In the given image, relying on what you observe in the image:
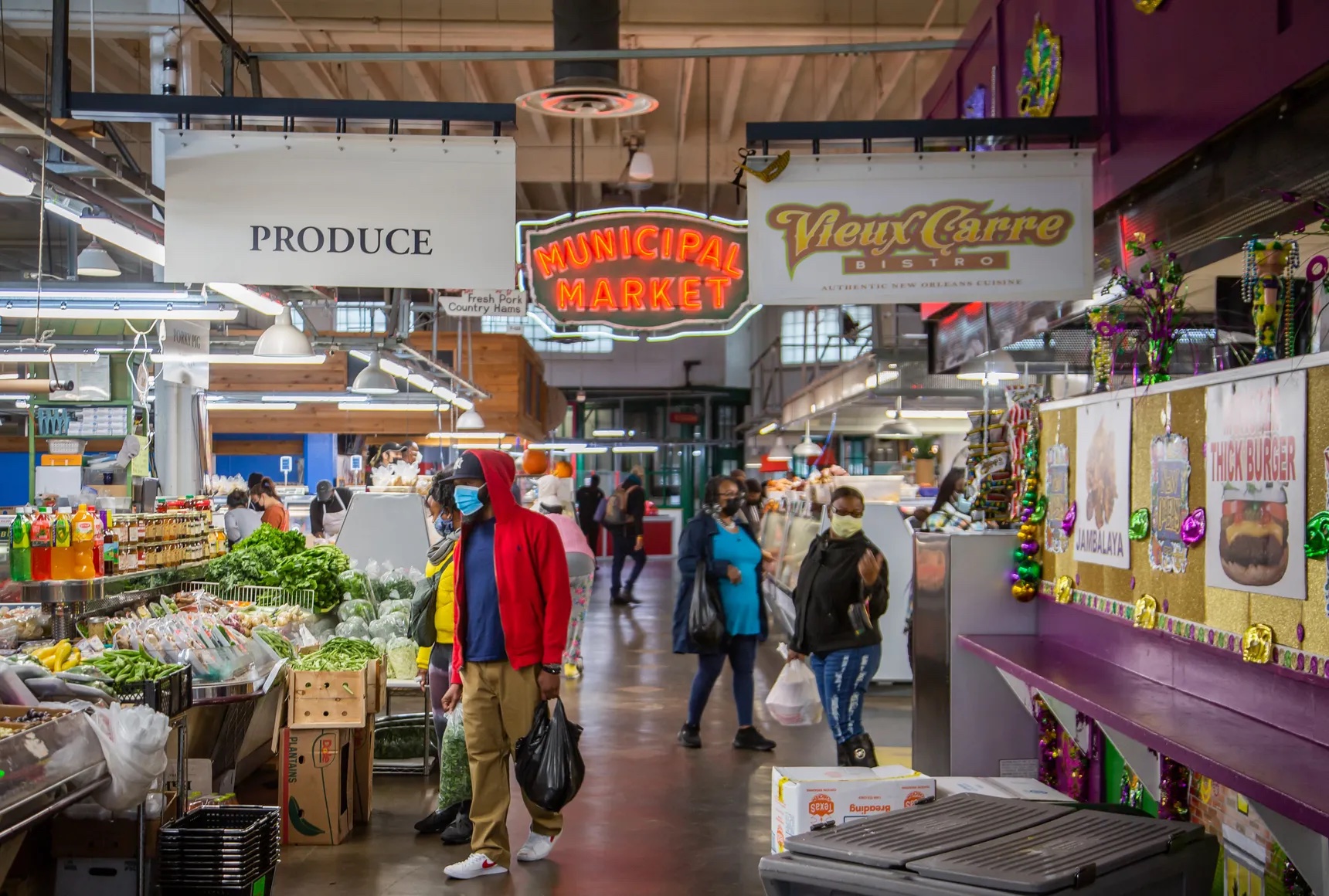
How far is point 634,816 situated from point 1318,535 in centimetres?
398

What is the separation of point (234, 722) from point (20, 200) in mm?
9451

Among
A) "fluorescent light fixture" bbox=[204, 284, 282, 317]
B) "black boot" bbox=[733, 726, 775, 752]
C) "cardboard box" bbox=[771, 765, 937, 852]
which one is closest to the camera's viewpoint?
"cardboard box" bbox=[771, 765, 937, 852]

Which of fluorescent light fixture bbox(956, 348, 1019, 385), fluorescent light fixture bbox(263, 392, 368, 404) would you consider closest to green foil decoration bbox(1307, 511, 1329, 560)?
fluorescent light fixture bbox(956, 348, 1019, 385)

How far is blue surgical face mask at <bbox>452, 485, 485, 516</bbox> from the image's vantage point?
17.9ft

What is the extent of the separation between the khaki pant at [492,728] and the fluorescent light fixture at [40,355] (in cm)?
591

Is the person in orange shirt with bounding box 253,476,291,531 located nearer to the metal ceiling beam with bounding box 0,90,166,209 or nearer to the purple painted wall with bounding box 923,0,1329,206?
the metal ceiling beam with bounding box 0,90,166,209

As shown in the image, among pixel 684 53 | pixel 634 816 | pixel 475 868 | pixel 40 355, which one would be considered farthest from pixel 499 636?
pixel 40 355

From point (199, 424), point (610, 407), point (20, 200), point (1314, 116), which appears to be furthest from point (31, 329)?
point (610, 407)

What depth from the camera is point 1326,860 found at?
282 centimetres

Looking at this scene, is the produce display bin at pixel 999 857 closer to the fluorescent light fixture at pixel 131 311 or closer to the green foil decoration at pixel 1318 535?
the green foil decoration at pixel 1318 535

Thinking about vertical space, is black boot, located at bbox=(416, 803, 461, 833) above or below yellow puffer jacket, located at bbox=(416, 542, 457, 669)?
below

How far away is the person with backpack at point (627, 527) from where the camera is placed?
18328mm

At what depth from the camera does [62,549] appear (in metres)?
5.61

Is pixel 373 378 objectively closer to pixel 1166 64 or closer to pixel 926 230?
pixel 926 230
